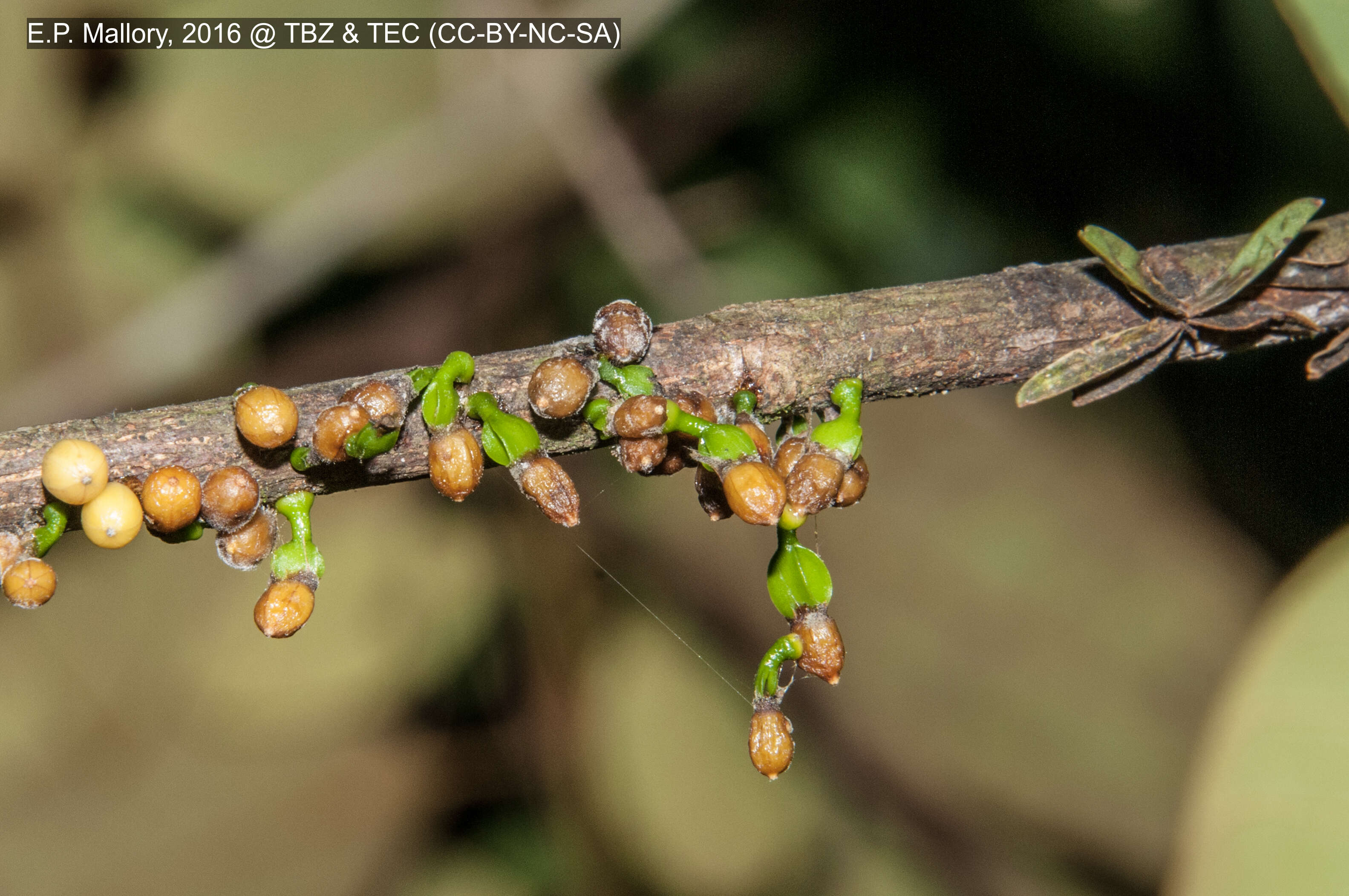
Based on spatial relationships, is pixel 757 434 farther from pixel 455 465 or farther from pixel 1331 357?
pixel 1331 357

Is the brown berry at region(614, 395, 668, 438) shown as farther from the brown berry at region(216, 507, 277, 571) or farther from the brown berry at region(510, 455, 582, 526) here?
the brown berry at region(216, 507, 277, 571)

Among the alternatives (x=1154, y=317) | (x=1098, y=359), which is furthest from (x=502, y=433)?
(x=1154, y=317)

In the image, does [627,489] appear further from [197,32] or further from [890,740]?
[197,32]

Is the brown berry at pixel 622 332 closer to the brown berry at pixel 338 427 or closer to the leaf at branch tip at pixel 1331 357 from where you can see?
the brown berry at pixel 338 427

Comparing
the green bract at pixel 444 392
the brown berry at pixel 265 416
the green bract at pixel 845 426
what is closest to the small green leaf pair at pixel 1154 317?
the green bract at pixel 845 426

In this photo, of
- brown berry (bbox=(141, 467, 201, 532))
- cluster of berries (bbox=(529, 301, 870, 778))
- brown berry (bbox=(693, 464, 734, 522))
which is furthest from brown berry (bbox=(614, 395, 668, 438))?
brown berry (bbox=(141, 467, 201, 532))
